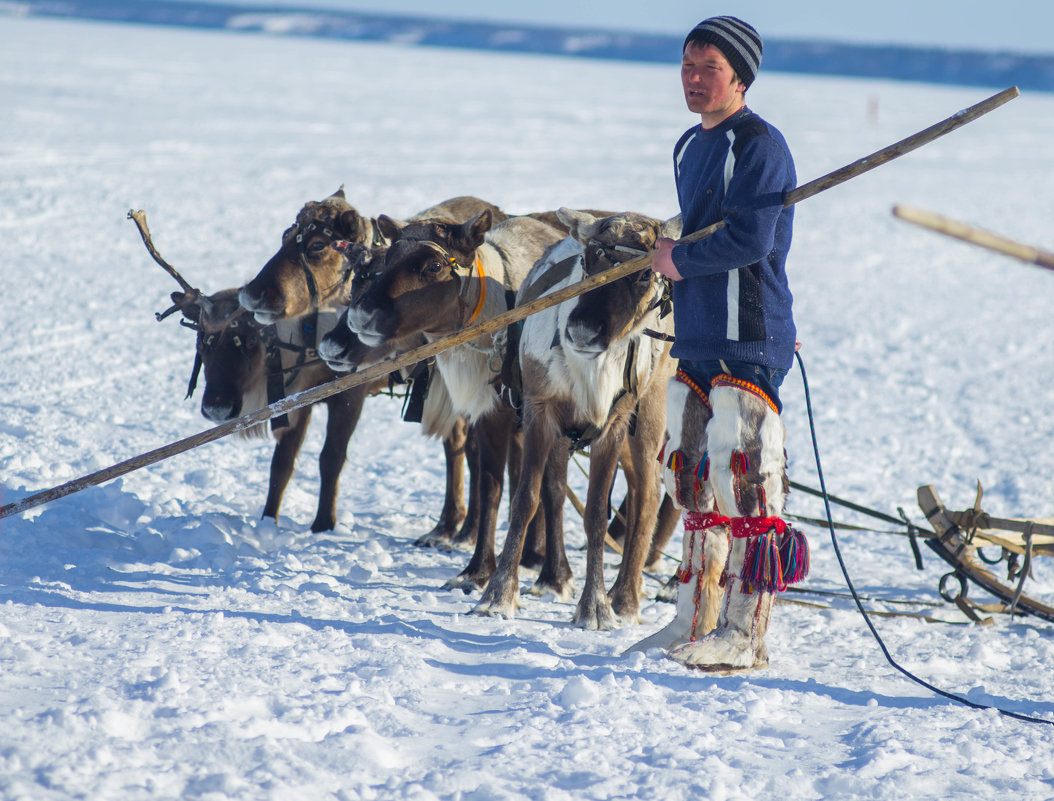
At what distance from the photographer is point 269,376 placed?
5.54 metres

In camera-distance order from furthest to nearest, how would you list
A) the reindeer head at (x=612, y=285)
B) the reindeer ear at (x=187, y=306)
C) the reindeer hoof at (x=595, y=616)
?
the reindeer ear at (x=187, y=306) → the reindeer hoof at (x=595, y=616) → the reindeer head at (x=612, y=285)

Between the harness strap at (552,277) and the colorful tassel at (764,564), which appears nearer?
the colorful tassel at (764,564)

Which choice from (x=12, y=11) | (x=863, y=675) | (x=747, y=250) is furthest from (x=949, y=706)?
(x=12, y=11)

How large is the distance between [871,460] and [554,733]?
5.13m

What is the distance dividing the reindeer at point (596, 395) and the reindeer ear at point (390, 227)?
1.97ft

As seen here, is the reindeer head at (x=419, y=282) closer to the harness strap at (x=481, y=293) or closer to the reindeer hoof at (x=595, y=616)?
the harness strap at (x=481, y=293)

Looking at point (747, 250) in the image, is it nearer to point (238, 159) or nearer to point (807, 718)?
point (807, 718)

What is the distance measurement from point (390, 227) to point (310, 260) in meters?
0.62

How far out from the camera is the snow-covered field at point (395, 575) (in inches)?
119

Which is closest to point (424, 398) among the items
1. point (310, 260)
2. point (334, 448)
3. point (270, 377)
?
point (334, 448)

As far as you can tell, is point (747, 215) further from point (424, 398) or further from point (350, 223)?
point (424, 398)

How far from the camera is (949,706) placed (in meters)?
3.66

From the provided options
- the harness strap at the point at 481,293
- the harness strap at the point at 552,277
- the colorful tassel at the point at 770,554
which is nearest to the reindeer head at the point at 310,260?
the harness strap at the point at 481,293

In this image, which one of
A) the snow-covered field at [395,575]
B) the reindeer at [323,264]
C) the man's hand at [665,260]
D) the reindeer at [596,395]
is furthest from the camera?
the reindeer at [323,264]
